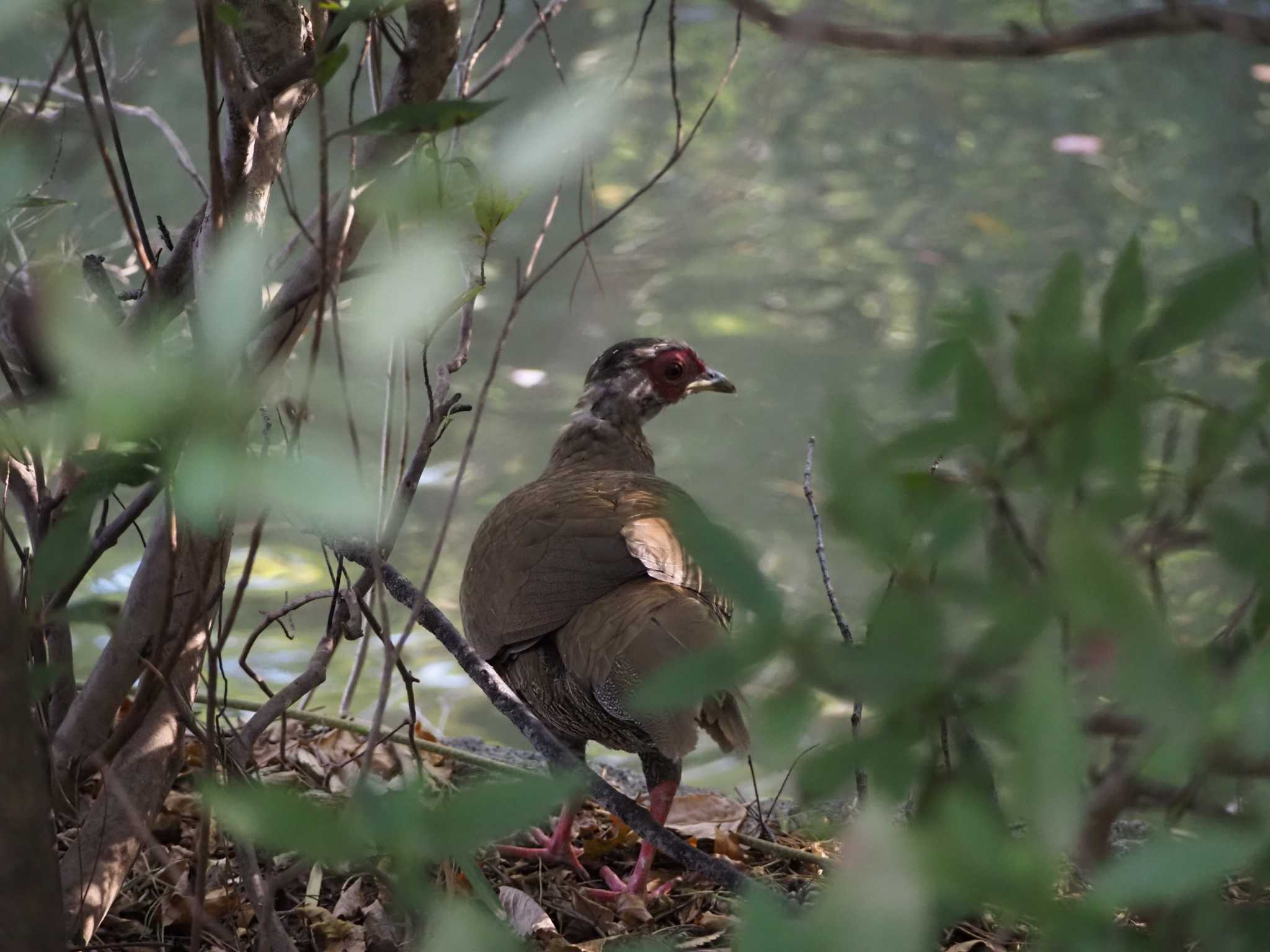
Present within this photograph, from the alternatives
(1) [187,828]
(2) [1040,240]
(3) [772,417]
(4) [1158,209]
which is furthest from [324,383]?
(4) [1158,209]

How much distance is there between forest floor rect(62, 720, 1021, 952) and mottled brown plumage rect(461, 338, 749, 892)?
0.54 ft

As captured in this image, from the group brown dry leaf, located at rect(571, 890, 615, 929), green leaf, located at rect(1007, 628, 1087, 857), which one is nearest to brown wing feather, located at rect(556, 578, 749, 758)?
brown dry leaf, located at rect(571, 890, 615, 929)

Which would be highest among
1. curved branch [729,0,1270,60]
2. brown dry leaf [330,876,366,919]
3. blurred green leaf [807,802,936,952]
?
curved branch [729,0,1270,60]

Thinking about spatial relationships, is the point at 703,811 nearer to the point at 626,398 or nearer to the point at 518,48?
the point at 626,398

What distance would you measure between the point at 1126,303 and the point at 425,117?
2.21 ft

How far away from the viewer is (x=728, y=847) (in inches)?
124

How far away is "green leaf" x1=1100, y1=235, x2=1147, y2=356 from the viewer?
97cm

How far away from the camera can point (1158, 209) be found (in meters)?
10.3

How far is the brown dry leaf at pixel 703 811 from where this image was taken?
144 inches

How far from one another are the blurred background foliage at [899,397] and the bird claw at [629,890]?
0.90 meters

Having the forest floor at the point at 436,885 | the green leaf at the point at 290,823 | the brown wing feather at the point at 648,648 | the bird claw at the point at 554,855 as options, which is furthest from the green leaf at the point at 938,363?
the bird claw at the point at 554,855

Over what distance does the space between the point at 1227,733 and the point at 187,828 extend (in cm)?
257

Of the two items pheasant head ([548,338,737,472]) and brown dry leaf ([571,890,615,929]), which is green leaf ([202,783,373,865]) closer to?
brown dry leaf ([571,890,615,929])

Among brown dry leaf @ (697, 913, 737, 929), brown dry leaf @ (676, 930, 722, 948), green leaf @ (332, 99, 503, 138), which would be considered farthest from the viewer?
brown dry leaf @ (697, 913, 737, 929)
